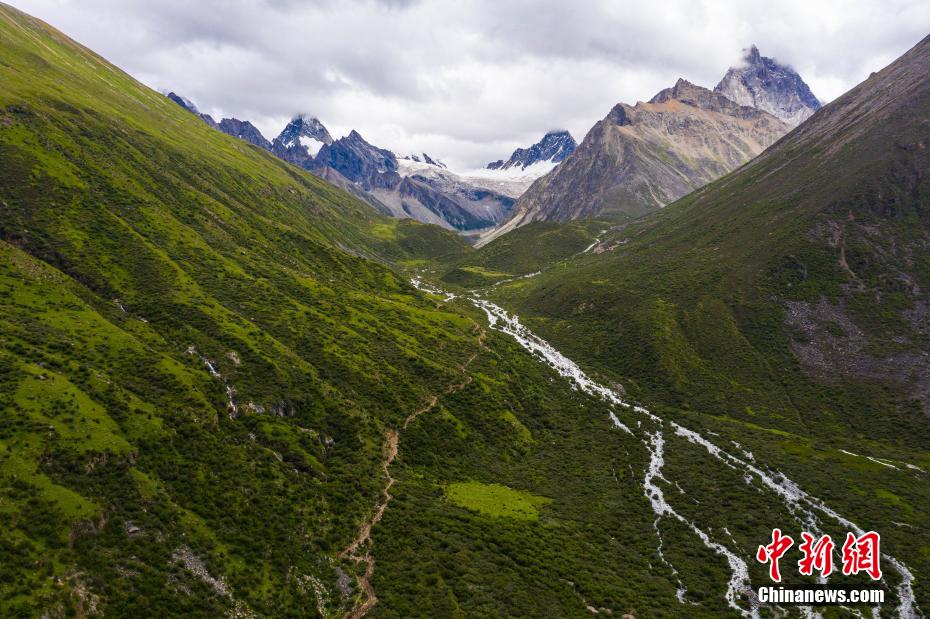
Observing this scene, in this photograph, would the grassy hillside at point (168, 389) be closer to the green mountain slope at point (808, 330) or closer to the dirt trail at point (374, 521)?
the dirt trail at point (374, 521)

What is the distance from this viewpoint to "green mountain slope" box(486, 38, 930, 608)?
3986 inches

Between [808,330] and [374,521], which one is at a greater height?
[808,330]

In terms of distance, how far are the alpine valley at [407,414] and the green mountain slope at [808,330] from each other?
87cm

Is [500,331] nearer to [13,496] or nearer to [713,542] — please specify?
[713,542]

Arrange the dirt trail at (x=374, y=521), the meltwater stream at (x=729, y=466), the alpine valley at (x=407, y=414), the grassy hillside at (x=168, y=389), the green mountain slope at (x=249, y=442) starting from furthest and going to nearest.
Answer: the meltwater stream at (x=729, y=466)
the dirt trail at (x=374, y=521)
the alpine valley at (x=407, y=414)
the green mountain slope at (x=249, y=442)
the grassy hillside at (x=168, y=389)

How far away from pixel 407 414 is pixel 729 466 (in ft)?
209

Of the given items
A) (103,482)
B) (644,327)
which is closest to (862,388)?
(644,327)

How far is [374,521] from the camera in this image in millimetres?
62938

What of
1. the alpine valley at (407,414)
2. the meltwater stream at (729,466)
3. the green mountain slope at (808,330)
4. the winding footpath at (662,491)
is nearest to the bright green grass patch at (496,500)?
the alpine valley at (407,414)

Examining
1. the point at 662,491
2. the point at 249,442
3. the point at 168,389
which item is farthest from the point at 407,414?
the point at 662,491

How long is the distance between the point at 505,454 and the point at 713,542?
1468 inches

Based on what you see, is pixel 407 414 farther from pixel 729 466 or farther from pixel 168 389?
pixel 729 466

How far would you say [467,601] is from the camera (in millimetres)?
52125

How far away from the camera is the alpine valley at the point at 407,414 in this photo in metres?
48.3
